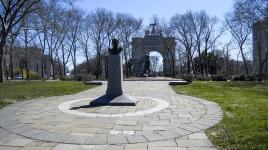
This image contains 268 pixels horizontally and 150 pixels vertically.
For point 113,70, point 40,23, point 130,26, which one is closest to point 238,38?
point 130,26

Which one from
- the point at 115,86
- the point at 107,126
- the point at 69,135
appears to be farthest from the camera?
the point at 115,86

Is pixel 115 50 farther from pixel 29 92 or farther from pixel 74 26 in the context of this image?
pixel 74 26

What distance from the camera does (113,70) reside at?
13039 mm

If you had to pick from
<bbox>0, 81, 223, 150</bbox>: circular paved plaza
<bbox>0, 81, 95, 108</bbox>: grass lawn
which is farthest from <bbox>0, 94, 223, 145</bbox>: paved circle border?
<bbox>0, 81, 95, 108</bbox>: grass lawn

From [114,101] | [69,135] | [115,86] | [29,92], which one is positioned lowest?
[69,135]

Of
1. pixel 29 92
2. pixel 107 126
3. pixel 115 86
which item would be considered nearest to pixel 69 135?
pixel 107 126

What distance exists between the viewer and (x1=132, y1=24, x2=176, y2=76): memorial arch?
62.1 metres

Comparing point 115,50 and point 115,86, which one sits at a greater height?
point 115,50

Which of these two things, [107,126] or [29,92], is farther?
[29,92]

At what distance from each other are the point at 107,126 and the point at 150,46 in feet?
197

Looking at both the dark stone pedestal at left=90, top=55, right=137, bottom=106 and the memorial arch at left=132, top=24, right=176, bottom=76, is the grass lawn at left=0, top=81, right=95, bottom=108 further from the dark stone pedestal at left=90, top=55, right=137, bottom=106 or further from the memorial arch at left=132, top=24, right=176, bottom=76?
the memorial arch at left=132, top=24, right=176, bottom=76

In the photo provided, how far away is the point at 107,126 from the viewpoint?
7965 mm

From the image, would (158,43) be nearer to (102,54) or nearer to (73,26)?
(102,54)

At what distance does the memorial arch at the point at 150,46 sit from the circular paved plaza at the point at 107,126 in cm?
4835
